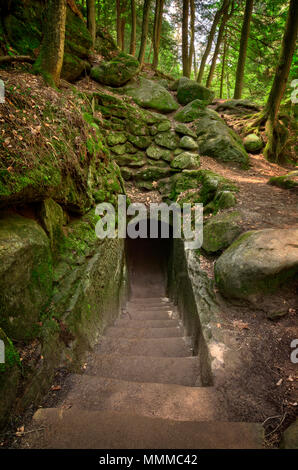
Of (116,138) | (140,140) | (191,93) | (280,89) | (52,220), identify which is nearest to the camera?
(52,220)

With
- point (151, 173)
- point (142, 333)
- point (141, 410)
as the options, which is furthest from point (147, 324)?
point (151, 173)

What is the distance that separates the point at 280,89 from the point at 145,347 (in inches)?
405

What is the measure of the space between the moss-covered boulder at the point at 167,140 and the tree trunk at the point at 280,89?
13.3 feet

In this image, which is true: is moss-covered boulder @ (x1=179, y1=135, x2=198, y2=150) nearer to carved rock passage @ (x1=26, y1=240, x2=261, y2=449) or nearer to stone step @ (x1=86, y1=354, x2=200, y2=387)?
carved rock passage @ (x1=26, y1=240, x2=261, y2=449)

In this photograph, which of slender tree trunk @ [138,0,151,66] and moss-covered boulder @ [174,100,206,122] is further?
slender tree trunk @ [138,0,151,66]

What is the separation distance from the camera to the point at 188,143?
26.9 ft

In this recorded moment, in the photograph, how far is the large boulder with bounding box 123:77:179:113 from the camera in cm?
896

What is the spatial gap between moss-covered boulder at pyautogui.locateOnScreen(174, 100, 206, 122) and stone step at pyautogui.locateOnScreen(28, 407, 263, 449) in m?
10.0

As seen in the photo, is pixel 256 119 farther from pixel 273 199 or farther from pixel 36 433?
pixel 36 433

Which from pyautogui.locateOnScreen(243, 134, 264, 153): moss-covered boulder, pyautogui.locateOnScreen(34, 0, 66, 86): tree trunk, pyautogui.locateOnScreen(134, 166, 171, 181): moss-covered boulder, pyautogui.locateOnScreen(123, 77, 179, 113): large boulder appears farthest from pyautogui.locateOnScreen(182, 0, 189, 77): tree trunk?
pyautogui.locateOnScreen(34, 0, 66, 86): tree trunk

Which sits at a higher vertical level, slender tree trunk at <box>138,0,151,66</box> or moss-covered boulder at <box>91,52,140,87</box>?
slender tree trunk at <box>138,0,151,66</box>

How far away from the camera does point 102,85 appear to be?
8609 millimetres

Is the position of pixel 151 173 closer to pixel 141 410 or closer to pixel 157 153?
pixel 157 153

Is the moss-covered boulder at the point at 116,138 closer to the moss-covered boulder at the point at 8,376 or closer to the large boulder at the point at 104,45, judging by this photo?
the large boulder at the point at 104,45
